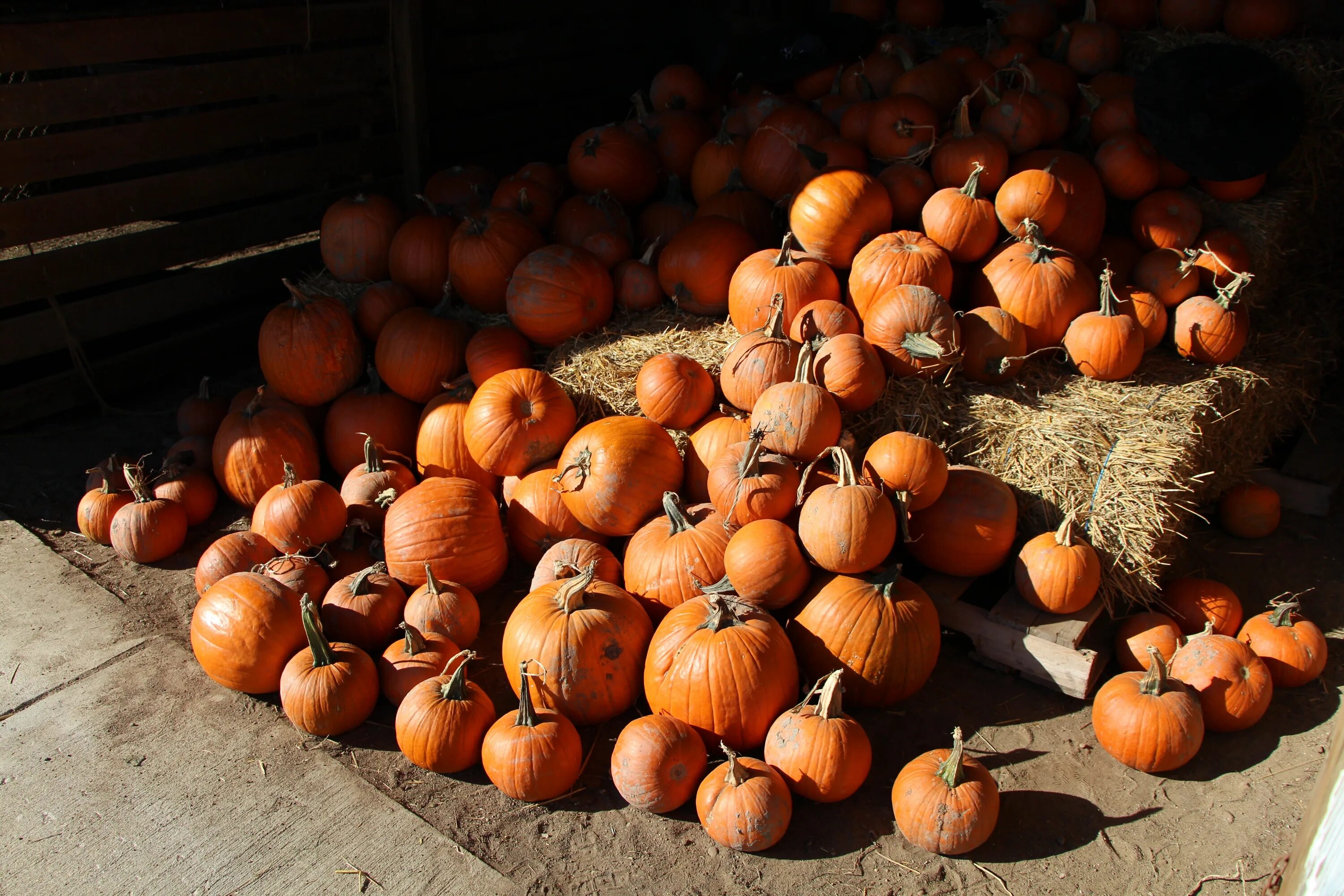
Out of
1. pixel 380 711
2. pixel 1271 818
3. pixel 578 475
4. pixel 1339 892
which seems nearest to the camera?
pixel 1339 892

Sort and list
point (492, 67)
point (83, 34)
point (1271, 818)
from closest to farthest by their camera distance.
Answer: point (1271, 818) → point (83, 34) → point (492, 67)

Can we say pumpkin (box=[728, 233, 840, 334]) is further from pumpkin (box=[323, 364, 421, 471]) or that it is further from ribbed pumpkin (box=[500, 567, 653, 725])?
pumpkin (box=[323, 364, 421, 471])

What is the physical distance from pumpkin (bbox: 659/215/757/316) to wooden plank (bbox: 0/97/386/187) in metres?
2.85

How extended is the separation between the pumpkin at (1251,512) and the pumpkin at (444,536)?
3.59m

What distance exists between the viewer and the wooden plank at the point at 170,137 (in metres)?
5.05

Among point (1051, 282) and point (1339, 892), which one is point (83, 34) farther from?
point (1339, 892)

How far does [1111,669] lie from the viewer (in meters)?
3.80

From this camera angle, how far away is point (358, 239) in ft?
18.3

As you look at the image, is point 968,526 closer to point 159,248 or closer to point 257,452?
point 257,452

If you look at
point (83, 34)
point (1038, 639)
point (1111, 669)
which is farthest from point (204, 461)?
point (1111, 669)

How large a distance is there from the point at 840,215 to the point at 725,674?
246 centimetres

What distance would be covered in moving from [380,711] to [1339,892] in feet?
9.92

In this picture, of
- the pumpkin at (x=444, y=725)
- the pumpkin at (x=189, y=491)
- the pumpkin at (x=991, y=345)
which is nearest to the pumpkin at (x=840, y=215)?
the pumpkin at (x=991, y=345)

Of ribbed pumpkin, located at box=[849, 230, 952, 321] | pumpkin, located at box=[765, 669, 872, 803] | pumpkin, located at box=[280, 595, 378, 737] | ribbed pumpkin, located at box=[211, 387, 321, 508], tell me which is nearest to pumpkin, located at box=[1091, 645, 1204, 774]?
pumpkin, located at box=[765, 669, 872, 803]
